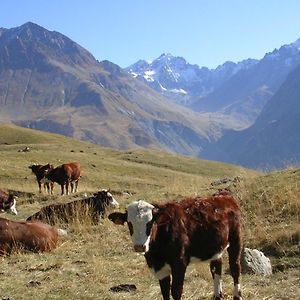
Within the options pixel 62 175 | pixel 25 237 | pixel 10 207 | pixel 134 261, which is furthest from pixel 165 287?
pixel 62 175

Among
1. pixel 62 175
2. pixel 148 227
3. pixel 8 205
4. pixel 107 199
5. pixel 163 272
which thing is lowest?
pixel 8 205

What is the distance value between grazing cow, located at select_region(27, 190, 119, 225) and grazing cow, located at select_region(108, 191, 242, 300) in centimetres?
779

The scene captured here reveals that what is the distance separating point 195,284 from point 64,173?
22259mm

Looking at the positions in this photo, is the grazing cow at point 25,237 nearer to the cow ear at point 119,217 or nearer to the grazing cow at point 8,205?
the cow ear at point 119,217

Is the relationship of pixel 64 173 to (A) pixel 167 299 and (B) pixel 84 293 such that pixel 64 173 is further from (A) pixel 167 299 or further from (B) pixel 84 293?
(A) pixel 167 299

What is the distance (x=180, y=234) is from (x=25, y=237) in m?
6.53

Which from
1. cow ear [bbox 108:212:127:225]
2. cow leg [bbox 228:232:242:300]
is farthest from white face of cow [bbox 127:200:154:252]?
cow leg [bbox 228:232:242:300]

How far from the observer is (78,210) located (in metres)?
16.1

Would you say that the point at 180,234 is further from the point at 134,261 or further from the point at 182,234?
the point at 134,261

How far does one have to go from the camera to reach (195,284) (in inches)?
381

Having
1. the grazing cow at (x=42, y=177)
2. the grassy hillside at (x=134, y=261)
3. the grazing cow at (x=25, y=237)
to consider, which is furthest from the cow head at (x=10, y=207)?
the grazing cow at (x=42, y=177)

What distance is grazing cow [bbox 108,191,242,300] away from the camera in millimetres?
7363

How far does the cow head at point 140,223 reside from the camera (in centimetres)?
708

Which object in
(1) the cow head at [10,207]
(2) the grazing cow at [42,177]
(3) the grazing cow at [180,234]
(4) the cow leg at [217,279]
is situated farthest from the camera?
(2) the grazing cow at [42,177]
